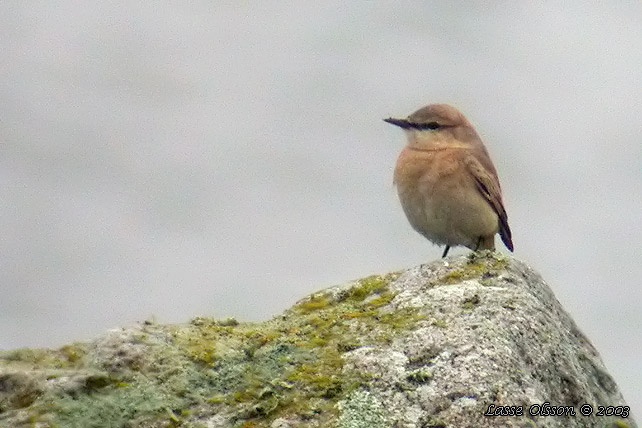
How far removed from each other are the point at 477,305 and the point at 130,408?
187cm

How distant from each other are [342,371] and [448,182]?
4884 millimetres

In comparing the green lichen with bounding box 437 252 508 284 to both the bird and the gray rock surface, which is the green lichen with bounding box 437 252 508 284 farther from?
the bird

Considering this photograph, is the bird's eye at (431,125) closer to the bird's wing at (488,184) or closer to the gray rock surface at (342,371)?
the bird's wing at (488,184)

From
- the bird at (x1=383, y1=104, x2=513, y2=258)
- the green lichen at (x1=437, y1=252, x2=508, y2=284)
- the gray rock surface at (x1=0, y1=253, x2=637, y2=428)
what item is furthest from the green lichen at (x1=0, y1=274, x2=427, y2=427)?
the bird at (x1=383, y1=104, x2=513, y2=258)

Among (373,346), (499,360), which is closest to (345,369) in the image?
(373,346)

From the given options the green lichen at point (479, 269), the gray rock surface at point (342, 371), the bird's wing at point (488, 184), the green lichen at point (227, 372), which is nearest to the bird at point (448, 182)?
the bird's wing at point (488, 184)

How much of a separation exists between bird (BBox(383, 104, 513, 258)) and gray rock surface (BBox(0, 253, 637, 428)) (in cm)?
367

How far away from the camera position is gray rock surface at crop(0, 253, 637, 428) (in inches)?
179

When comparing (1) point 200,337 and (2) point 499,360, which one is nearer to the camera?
(2) point 499,360

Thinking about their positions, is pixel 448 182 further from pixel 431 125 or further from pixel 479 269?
pixel 479 269

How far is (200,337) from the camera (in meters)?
5.34

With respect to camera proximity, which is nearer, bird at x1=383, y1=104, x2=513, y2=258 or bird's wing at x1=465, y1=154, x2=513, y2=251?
bird at x1=383, y1=104, x2=513, y2=258

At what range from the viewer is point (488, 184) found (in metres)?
9.68

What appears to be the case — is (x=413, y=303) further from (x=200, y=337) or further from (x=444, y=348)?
(x=200, y=337)
